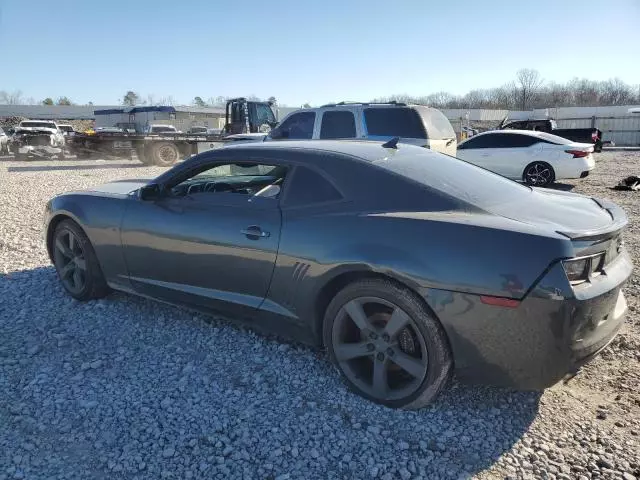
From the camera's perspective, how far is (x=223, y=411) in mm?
2811

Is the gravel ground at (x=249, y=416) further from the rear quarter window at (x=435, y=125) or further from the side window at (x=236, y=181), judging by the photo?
the rear quarter window at (x=435, y=125)

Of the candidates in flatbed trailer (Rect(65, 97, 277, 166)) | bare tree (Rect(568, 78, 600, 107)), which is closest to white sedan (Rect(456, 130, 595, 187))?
flatbed trailer (Rect(65, 97, 277, 166))

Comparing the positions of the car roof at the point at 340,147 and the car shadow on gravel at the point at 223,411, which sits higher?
the car roof at the point at 340,147

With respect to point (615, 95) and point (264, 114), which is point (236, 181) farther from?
point (615, 95)

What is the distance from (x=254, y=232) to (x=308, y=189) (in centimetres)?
44

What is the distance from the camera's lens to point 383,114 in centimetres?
942

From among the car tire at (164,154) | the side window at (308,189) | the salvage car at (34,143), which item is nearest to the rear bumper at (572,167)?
the side window at (308,189)

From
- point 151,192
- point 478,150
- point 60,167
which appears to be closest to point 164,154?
point 60,167

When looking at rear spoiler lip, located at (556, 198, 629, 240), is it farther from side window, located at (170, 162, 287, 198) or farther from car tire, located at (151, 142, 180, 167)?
car tire, located at (151, 142, 180, 167)

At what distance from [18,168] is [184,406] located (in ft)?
60.3

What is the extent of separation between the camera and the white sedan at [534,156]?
11.5m

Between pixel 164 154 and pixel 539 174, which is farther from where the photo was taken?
pixel 164 154

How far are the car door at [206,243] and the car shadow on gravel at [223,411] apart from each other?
397 mm

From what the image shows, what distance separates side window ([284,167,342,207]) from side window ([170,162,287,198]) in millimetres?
119
